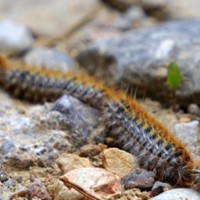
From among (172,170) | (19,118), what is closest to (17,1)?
(19,118)

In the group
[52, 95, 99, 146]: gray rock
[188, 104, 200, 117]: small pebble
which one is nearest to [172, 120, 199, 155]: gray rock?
[188, 104, 200, 117]: small pebble

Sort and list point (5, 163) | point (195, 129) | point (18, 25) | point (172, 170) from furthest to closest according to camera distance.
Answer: point (18, 25) < point (195, 129) < point (5, 163) < point (172, 170)

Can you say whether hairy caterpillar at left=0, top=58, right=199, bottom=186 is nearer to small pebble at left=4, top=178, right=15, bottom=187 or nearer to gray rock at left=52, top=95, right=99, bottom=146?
gray rock at left=52, top=95, right=99, bottom=146

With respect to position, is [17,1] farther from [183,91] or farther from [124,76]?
[183,91]

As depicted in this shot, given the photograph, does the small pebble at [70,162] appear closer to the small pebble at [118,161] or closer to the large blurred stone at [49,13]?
the small pebble at [118,161]

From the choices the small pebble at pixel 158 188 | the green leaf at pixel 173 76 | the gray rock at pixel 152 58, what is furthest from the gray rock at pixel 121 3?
the small pebble at pixel 158 188

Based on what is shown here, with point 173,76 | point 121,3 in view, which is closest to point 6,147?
point 173,76

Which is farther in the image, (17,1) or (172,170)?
(17,1)
